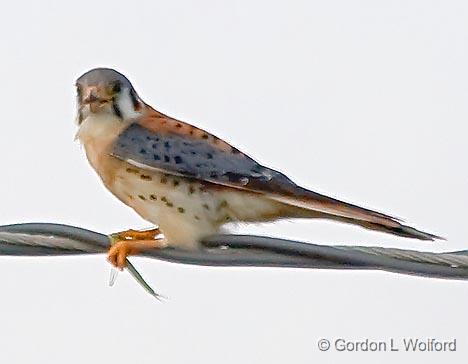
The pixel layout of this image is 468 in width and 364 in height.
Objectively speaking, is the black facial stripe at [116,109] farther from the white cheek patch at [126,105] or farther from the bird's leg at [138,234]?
the bird's leg at [138,234]

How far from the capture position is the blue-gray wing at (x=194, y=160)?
3.73m

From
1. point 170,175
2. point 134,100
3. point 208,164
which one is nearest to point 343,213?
point 208,164

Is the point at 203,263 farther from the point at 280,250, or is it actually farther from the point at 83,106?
the point at 83,106

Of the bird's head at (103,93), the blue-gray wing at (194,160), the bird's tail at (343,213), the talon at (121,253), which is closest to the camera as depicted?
the bird's tail at (343,213)

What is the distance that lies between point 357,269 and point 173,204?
3.32 feet

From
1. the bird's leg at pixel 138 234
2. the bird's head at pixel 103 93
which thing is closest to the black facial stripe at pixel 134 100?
the bird's head at pixel 103 93

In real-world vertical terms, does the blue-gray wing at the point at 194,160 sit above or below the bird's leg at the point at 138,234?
above

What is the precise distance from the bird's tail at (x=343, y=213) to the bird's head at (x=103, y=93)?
0.69 meters

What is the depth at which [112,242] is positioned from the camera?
334cm

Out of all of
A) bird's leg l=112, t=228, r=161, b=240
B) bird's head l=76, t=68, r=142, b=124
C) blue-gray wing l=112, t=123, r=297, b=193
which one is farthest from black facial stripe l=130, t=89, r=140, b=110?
bird's leg l=112, t=228, r=161, b=240

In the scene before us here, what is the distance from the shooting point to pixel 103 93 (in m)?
3.92

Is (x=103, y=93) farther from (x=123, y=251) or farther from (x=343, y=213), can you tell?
(x=343, y=213)

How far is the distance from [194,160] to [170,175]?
10 centimetres

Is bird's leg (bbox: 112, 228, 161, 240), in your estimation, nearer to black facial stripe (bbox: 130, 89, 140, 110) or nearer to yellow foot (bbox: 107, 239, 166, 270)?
yellow foot (bbox: 107, 239, 166, 270)
